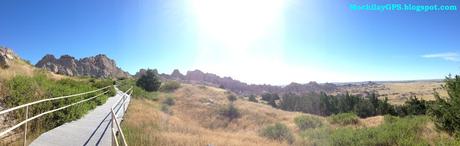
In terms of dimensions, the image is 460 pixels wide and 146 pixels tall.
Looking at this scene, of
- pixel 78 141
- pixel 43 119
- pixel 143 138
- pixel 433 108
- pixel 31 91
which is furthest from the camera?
pixel 433 108

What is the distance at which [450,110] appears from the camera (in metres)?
19.1

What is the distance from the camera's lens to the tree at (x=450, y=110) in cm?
1844

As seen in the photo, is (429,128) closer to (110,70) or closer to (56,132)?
(56,132)

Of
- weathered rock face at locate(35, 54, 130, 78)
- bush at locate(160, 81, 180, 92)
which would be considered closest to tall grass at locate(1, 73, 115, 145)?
bush at locate(160, 81, 180, 92)

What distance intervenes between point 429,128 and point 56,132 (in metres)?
22.7

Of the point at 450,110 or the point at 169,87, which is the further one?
the point at 169,87

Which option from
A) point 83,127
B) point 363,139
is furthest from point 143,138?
point 363,139

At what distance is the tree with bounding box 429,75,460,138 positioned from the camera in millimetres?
18438

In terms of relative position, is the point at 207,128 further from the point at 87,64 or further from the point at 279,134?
the point at 87,64

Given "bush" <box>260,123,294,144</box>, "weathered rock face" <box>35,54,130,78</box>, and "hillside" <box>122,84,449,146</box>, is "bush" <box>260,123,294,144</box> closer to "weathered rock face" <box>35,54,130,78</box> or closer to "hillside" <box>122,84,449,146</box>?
"hillside" <box>122,84,449,146</box>

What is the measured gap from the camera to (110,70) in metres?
173

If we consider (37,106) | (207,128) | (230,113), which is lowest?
(207,128)

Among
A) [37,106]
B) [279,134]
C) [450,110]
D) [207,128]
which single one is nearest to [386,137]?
[450,110]

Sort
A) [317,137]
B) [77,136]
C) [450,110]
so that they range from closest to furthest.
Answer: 1. [77,136]
2. [450,110]
3. [317,137]
